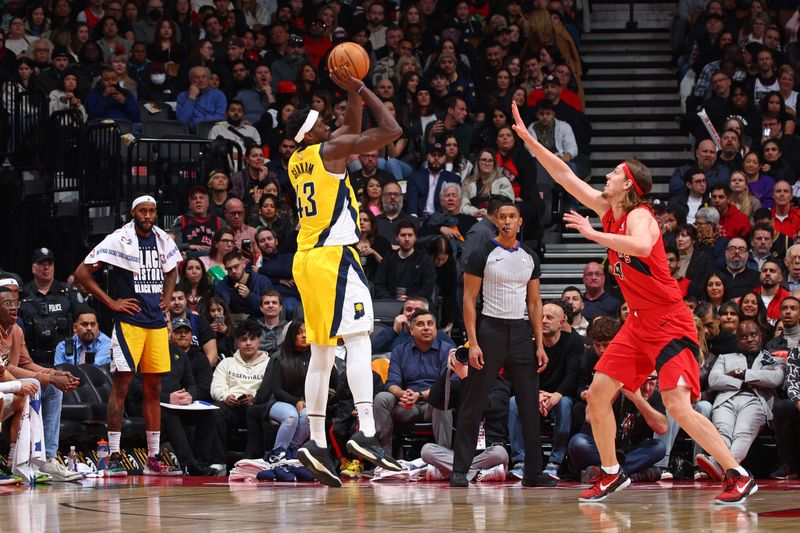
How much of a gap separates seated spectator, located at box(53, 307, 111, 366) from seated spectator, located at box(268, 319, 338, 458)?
169cm

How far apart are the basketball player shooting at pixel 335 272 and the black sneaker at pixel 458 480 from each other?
1210 millimetres

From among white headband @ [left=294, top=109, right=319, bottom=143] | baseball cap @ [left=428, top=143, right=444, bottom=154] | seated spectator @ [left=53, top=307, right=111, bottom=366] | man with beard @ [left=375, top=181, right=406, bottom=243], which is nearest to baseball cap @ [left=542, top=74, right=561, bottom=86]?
baseball cap @ [left=428, top=143, right=444, bottom=154]

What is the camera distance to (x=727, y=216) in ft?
44.4

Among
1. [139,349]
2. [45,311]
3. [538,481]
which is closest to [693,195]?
[538,481]

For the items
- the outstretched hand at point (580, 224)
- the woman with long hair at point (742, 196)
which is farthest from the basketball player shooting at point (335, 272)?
the woman with long hair at point (742, 196)

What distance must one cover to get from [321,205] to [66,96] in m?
8.15

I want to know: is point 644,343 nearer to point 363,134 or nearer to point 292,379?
point 363,134

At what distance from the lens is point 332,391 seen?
10906 millimetres

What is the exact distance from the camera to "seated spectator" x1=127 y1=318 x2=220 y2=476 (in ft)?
36.4

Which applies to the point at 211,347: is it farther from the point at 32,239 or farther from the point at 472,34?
the point at 472,34

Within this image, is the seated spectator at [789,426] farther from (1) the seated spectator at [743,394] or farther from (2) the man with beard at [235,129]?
(2) the man with beard at [235,129]

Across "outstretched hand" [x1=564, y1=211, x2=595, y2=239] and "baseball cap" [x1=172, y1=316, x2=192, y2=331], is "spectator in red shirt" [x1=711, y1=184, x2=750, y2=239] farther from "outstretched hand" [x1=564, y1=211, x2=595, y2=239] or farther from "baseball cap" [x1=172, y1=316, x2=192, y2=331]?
"outstretched hand" [x1=564, y1=211, x2=595, y2=239]

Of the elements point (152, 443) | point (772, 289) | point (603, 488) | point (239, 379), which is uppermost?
point (772, 289)

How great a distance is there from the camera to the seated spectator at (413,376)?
1052cm
